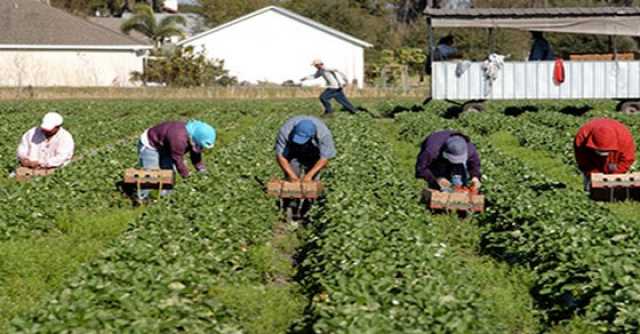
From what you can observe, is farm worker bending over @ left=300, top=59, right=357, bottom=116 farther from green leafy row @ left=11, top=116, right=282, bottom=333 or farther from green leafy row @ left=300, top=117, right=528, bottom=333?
green leafy row @ left=300, top=117, right=528, bottom=333

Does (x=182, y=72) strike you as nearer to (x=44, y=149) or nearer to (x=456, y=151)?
(x=44, y=149)

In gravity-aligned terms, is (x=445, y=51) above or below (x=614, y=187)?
above

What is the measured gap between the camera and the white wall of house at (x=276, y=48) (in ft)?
206

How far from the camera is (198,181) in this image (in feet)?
41.3

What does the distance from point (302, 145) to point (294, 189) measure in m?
0.67

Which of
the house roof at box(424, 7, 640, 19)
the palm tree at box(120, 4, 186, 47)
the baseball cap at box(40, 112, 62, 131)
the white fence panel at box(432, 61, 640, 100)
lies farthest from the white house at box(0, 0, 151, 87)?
the baseball cap at box(40, 112, 62, 131)

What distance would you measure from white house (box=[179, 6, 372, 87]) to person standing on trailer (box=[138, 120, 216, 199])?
49088 millimetres

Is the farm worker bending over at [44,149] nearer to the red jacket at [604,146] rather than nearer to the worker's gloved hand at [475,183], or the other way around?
the worker's gloved hand at [475,183]

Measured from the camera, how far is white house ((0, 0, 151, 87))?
5638 centimetres

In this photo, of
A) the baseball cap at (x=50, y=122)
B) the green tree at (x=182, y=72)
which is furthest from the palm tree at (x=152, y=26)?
the baseball cap at (x=50, y=122)

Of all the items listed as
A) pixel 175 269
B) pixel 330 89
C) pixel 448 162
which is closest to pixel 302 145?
pixel 448 162

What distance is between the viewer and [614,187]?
12.8 metres

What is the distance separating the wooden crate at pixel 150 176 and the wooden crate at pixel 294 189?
62.6 inches

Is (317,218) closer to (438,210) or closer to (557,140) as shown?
(438,210)
